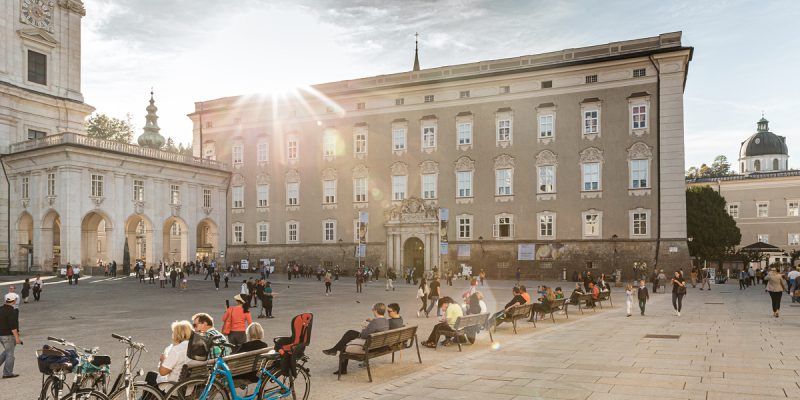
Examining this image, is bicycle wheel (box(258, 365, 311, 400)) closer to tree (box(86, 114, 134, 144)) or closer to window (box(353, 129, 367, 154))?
window (box(353, 129, 367, 154))

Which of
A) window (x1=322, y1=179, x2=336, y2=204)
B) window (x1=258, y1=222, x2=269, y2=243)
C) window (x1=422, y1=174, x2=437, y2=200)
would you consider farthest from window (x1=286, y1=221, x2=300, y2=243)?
window (x1=422, y1=174, x2=437, y2=200)

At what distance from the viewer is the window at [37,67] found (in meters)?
56.4

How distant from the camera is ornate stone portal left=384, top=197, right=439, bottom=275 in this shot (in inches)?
2072

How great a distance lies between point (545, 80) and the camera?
162 ft

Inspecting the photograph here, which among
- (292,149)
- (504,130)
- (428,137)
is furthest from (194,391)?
(292,149)

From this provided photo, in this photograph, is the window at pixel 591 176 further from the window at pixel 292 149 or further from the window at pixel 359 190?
the window at pixel 292 149

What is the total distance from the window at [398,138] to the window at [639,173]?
18402 millimetres

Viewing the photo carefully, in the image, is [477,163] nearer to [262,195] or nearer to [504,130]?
[504,130]

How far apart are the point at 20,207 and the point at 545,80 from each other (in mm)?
43689

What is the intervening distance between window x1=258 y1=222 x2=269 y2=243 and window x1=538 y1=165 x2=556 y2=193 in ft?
85.2

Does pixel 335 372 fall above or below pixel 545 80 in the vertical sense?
below

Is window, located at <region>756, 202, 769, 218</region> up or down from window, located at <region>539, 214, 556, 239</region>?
up

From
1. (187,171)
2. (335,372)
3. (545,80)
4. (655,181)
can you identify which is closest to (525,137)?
(545,80)

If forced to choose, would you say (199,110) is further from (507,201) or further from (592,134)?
(592,134)
